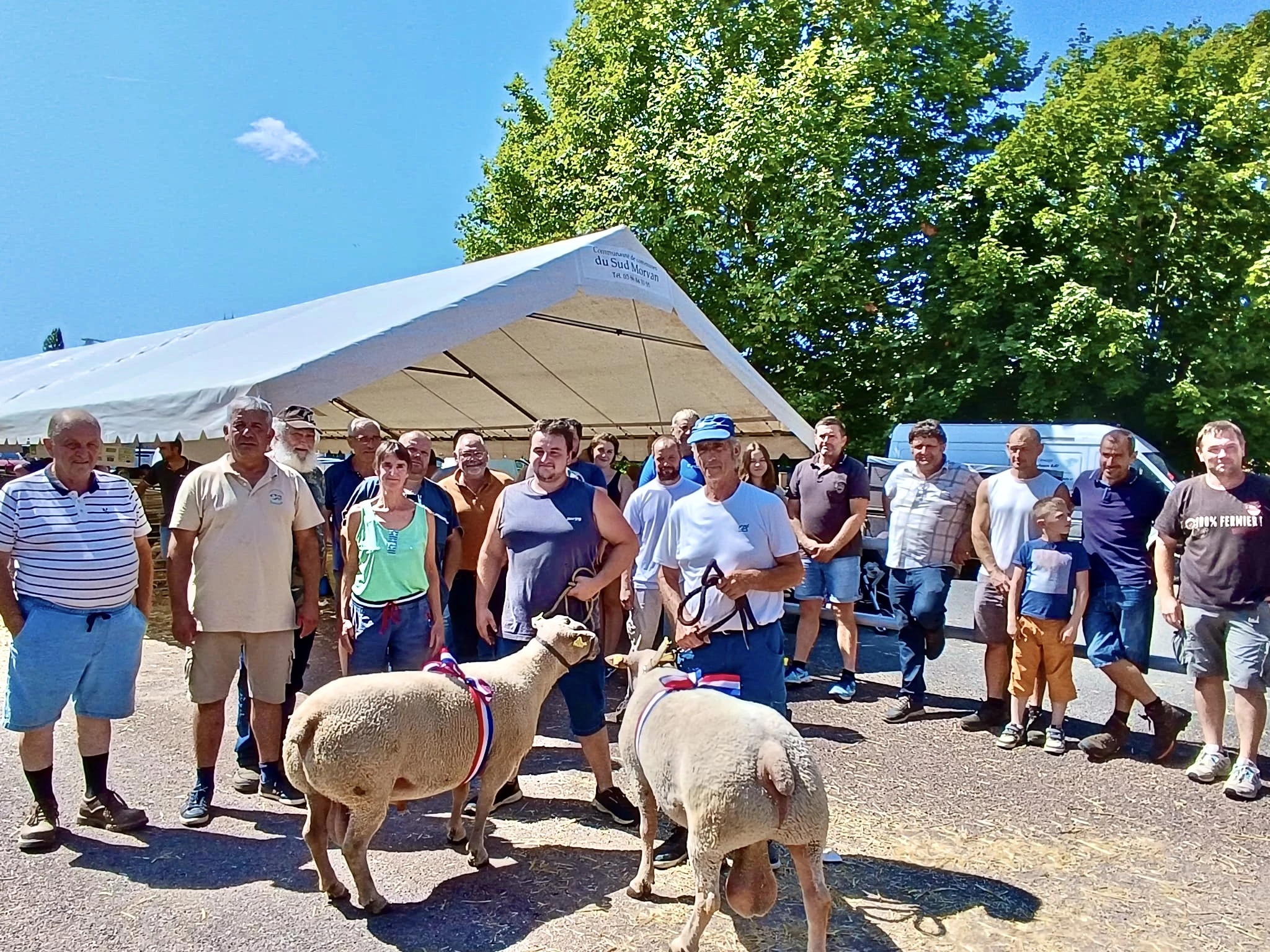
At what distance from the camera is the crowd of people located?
12.6 feet

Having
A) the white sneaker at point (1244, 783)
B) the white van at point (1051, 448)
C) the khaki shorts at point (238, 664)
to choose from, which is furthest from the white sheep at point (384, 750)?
the white van at point (1051, 448)

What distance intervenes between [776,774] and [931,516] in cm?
370

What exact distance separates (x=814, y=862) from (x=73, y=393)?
28.2ft

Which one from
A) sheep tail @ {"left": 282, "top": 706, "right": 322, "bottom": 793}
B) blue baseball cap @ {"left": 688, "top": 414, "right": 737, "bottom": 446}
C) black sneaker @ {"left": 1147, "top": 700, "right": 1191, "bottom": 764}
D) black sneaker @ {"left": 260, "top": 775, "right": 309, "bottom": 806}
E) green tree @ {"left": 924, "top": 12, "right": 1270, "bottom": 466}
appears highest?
green tree @ {"left": 924, "top": 12, "right": 1270, "bottom": 466}

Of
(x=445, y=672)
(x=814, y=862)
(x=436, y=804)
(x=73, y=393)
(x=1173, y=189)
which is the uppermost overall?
(x=1173, y=189)

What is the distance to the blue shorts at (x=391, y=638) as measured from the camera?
4328mm

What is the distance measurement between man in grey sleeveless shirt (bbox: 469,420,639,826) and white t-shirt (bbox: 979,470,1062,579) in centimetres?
276

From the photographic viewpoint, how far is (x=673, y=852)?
3887 mm

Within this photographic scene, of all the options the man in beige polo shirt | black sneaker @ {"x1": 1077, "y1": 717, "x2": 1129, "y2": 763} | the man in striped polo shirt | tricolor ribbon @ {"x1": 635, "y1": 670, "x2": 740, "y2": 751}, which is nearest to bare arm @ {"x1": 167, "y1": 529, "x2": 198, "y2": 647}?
the man in beige polo shirt

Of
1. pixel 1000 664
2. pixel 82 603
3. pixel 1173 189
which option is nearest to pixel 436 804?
pixel 82 603

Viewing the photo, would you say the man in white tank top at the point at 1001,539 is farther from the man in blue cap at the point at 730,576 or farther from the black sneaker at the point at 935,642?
the man in blue cap at the point at 730,576

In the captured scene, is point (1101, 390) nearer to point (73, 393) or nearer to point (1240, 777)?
point (1240, 777)

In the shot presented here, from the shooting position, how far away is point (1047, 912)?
137 inches

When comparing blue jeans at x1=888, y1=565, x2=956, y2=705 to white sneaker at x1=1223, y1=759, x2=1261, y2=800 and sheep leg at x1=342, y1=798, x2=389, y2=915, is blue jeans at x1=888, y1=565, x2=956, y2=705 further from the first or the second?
sheep leg at x1=342, y1=798, x2=389, y2=915
